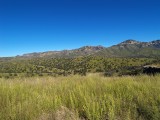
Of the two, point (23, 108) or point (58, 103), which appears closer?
point (23, 108)

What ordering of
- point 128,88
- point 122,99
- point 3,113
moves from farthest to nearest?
point 128,88, point 122,99, point 3,113

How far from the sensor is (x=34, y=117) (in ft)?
13.4

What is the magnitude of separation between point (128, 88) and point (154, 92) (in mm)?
794

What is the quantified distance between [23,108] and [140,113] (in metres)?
2.36

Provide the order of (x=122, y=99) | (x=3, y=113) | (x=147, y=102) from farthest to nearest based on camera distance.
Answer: (x=122, y=99), (x=147, y=102), (x=3, y=113)

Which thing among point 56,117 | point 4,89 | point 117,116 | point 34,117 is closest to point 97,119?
point 117,116

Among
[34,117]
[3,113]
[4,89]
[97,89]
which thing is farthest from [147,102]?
[4,89]

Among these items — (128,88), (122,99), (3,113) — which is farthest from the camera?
(128,88)

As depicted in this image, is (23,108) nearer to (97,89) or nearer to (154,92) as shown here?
(97,89)

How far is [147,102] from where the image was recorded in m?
4.68

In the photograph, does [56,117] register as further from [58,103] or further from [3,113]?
[3,113]

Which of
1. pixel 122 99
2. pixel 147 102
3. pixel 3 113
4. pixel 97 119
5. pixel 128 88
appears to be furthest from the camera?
pixel 128 88

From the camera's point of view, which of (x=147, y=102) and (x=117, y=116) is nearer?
(x=117, y=116)

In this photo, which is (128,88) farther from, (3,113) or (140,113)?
(3,113)
